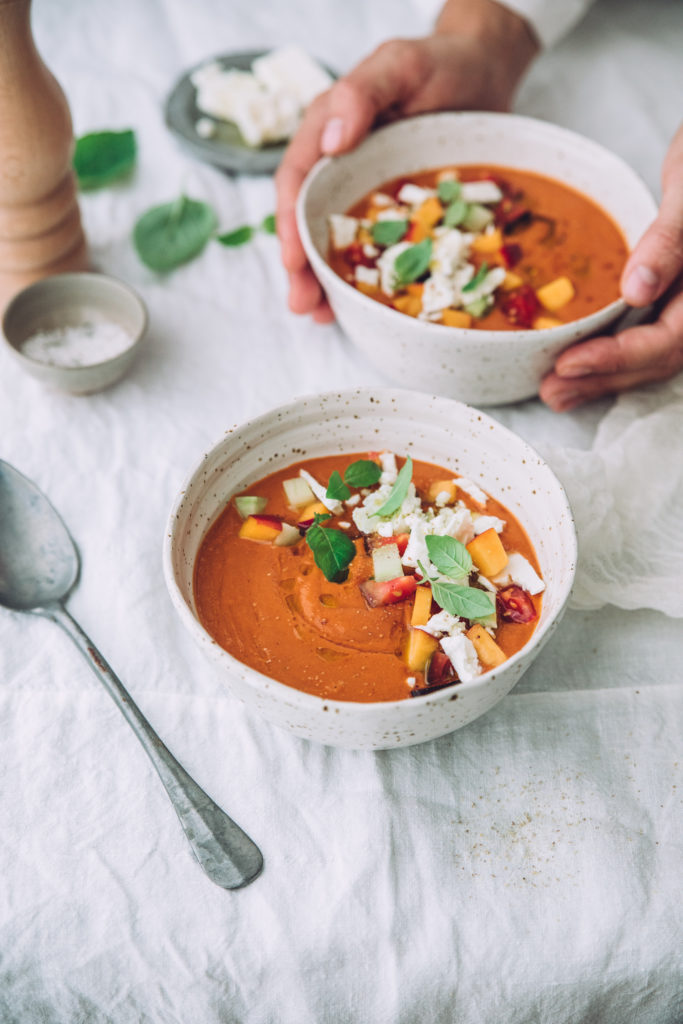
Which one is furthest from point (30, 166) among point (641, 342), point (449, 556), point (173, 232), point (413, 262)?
point (641, 342)

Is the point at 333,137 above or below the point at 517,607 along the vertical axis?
above

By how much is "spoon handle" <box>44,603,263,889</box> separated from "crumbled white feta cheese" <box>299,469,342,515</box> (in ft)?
1.37

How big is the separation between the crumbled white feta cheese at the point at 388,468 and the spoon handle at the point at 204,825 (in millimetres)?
518

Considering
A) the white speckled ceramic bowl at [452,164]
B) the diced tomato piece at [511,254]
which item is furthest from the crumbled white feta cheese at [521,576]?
the diced tomato piece at [511,254]

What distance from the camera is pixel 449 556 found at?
1.24 m

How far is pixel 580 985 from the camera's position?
115cm

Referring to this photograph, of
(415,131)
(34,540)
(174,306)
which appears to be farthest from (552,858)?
(415,131)

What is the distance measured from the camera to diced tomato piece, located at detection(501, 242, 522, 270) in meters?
1.84

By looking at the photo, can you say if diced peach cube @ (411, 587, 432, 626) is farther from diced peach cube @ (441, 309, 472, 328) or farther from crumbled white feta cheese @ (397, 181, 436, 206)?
crumbled white feta cheese @ (397, 181, 436, 206)

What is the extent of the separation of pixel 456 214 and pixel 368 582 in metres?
0.95

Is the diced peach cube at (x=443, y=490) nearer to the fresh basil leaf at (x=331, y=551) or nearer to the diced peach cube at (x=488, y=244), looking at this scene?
the fresh basil leaf at (x=331, y=551)

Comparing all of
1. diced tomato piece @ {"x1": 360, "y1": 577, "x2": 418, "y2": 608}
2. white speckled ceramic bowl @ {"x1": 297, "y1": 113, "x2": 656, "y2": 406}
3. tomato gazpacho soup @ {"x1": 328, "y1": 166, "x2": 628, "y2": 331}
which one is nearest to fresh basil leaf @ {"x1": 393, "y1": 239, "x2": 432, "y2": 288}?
tomato gazpacho soup @ {"x1": 328, "y1": 166, "x2": 628, "y2": 331}

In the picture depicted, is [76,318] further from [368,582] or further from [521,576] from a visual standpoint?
[521,576]

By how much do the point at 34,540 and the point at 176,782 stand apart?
497mm
